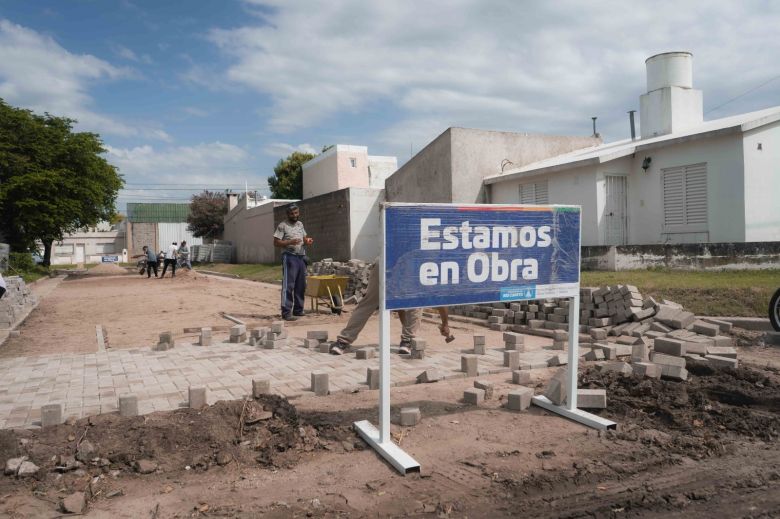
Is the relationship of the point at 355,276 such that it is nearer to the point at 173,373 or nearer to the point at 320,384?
the point at 173,373

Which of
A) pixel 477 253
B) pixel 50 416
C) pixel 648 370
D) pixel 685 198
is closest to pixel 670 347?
pixel 648 370

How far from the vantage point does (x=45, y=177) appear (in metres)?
26.5

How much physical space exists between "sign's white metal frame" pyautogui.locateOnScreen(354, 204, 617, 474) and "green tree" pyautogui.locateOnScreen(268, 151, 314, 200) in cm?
4514

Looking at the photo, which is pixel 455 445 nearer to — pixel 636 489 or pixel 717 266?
pixel 636 489

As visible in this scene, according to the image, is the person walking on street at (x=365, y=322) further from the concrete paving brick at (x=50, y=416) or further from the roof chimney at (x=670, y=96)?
the roof chimney at (x=670, y=96)

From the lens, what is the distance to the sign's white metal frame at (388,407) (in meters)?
3.86

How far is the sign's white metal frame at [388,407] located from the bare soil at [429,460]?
0.08m

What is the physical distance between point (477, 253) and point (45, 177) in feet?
92.1

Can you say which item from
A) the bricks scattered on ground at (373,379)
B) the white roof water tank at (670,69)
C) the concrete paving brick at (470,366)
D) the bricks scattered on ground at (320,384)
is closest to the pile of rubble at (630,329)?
the concrete paving brick at (470,366)

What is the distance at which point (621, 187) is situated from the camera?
54.3 feet

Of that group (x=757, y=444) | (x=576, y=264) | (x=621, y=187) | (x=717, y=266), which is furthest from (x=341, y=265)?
(x=757, y=444)

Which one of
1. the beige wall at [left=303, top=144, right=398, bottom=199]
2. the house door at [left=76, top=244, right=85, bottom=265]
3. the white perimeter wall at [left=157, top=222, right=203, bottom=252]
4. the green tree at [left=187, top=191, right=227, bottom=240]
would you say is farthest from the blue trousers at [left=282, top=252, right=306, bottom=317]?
the house door at [left=76, top=244, right=85, bottom=265]

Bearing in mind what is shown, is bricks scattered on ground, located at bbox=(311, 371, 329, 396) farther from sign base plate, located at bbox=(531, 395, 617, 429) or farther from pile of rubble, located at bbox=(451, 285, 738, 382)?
pile of rubble, located at bbox=(451, 285, 738, 382)

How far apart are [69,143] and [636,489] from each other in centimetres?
3163
